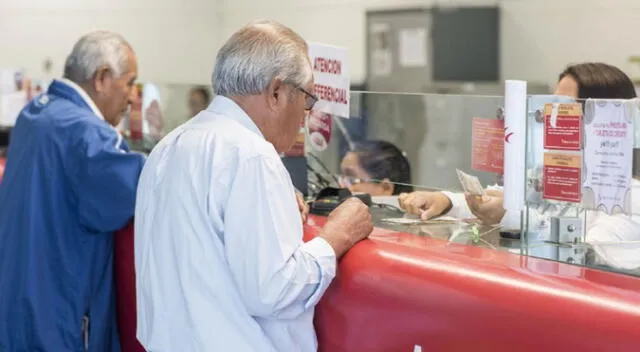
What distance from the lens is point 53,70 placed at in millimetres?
6859

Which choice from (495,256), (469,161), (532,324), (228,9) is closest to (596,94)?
(469,161)

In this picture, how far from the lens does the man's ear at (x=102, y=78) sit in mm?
3194

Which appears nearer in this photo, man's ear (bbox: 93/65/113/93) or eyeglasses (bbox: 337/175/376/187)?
eyeglasses (bbox: 337/175/376/187)

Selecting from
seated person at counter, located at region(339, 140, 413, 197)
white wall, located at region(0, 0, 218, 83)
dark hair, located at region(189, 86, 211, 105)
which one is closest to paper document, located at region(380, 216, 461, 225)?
seated person at counter, located at region(339, 140, 413, 197)

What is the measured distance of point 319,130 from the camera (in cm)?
296

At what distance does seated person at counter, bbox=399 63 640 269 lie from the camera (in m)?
1.82

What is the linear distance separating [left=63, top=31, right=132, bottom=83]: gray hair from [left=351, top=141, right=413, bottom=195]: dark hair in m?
0.86

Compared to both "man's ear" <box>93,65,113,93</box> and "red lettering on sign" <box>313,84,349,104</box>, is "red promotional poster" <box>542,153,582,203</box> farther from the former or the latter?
"man's ear" <box>93,65,113,93</box>

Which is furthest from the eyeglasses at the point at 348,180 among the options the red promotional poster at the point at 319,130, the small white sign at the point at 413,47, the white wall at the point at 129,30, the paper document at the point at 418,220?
the white wall at the point at 129,30

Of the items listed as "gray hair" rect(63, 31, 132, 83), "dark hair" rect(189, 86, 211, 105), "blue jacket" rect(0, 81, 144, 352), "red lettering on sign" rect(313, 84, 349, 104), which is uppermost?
"gray hair" rect(63, 31, 132, 83)

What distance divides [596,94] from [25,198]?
5.88 ft

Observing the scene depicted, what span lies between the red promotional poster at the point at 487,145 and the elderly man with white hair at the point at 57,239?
109 centimetres

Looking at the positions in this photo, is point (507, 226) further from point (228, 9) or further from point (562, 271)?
point (228, 9)

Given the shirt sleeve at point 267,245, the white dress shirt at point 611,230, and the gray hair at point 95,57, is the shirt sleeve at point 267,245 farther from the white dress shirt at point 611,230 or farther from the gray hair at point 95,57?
the gray hair at point 95,57
